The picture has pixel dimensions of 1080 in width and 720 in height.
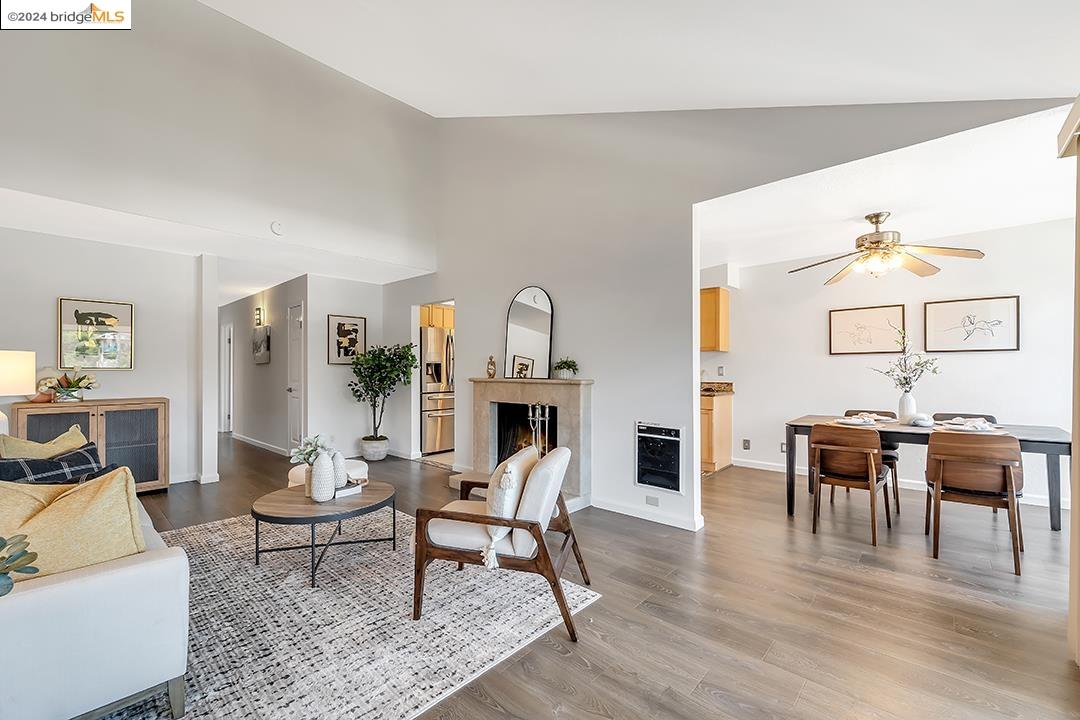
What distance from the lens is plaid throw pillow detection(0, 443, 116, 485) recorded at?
7.82 feet

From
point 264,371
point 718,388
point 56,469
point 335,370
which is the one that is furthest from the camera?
point 264,371

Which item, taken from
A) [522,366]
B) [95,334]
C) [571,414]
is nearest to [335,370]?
[95,334]

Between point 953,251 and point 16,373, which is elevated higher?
point 953,251

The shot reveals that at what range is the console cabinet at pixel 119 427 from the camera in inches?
154

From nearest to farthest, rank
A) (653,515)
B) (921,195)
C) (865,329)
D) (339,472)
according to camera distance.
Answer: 1. (339,472)
2. (921,195)
3. (653,515)
4. (865,329)

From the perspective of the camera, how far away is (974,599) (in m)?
2.49

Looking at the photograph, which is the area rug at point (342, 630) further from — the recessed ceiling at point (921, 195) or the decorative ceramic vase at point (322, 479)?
the recessed ceiling at point (921, 195)

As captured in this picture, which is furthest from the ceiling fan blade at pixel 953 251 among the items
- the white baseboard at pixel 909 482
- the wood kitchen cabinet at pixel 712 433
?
the wood kitchen cabinet at pixel 712 433

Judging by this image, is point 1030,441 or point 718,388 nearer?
point 1030,441

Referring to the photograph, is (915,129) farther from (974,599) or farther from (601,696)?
(601,696)

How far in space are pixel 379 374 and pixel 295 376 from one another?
47.8 inches

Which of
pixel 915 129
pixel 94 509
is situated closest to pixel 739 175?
pixel 915 129

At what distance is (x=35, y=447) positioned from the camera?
9.23 feet

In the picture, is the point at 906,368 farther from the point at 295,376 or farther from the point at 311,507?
the point at 295,376
